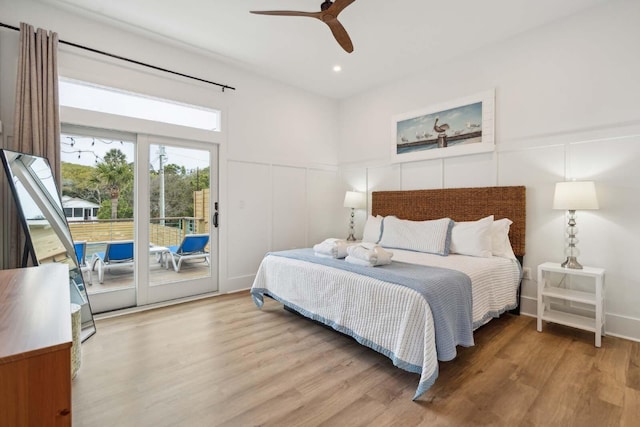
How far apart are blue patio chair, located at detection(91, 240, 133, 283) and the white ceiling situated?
2.36m

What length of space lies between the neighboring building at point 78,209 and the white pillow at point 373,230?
10.8ft

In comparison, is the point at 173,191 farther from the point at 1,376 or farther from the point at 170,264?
the point at 1,376

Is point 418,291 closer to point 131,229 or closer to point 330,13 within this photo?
point 330,13

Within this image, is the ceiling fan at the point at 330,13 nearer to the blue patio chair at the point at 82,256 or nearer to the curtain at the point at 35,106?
the curtain at the point at 35,106

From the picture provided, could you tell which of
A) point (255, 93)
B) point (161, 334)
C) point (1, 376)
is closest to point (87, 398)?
point (161, 334)

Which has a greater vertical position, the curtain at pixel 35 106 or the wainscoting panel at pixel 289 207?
the curtain at pixel 35 106

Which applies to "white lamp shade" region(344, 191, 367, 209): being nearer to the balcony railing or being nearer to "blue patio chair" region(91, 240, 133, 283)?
the balcony railing

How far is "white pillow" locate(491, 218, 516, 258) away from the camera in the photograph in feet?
10.7

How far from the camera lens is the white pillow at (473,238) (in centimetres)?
320

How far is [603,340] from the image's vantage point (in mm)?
2723

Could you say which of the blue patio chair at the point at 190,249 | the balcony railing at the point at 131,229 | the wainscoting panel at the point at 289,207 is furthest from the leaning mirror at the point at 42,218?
the wainscoting panel at the point at 289,207

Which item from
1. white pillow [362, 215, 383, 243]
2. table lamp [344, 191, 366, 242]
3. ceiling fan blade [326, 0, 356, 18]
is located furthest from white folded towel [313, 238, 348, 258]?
ceiling fan blade [326, 0, 356, 18]

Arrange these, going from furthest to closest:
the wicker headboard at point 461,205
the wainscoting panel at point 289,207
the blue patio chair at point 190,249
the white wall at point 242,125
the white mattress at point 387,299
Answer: the wainscoting panel at point 289,207
the blue patio chair at point 190,249
the wicker headboard at point 461,205
the white wall at point 242,125
the white mattress at point 387,299

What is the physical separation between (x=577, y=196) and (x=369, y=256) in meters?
1.96
